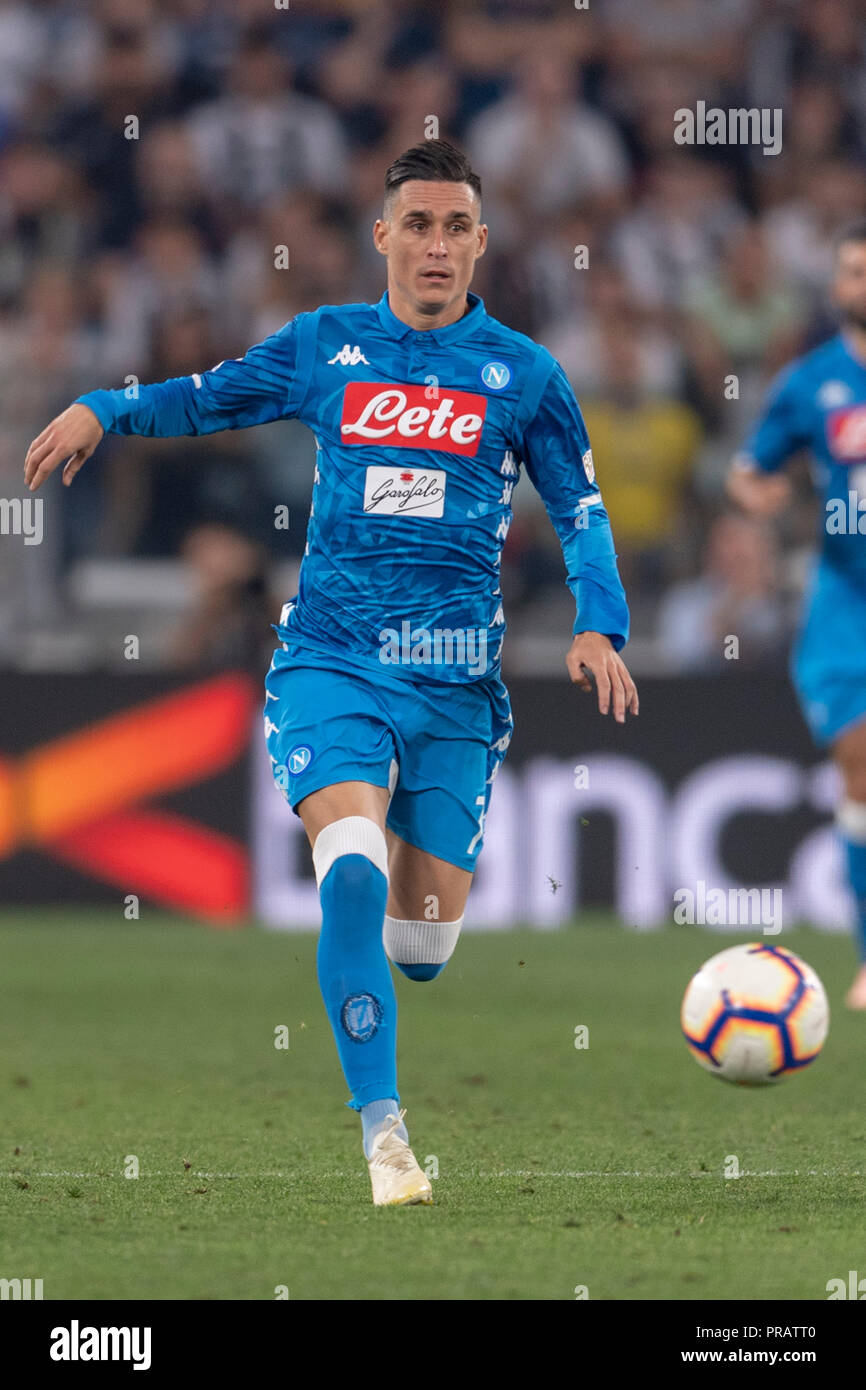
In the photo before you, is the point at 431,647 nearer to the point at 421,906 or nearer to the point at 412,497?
the point at 412,497

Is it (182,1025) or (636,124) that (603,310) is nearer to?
(636,124)

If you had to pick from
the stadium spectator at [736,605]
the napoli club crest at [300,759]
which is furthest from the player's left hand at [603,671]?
the stadium spectator at [736,605]

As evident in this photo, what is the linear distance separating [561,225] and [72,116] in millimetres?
3201

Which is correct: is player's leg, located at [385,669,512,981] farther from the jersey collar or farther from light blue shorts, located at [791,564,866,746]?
light blue shorts, located at [791,564,866,746]

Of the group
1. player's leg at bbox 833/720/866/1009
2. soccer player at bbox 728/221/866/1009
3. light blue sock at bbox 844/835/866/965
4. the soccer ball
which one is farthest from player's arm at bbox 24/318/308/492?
light blue sock at bbox 844/835/866/965

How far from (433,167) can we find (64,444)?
1.11 metres

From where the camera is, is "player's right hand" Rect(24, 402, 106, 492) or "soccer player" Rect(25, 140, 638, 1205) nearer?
"player's right hand" Rect(24, 402, 106, 492)

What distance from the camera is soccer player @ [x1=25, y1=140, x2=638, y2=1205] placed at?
508 centimetres

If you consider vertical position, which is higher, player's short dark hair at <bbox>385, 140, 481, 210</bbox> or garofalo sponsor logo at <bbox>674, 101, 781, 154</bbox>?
garofalo sponsor logo at <bbox>674, 101, 781, 154</bbox>

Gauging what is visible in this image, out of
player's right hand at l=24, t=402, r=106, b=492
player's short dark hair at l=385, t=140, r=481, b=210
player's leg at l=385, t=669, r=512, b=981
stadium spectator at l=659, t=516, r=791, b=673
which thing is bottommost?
player's leg at l=385, t=669, r=512, b=981

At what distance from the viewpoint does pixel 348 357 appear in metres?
5.21

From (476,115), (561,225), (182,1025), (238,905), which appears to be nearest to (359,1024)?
(182,1025)

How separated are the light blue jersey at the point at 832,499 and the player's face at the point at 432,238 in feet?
8.78

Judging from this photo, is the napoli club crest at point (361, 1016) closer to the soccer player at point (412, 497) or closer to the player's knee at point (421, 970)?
the soccer player at point (412, 497)
